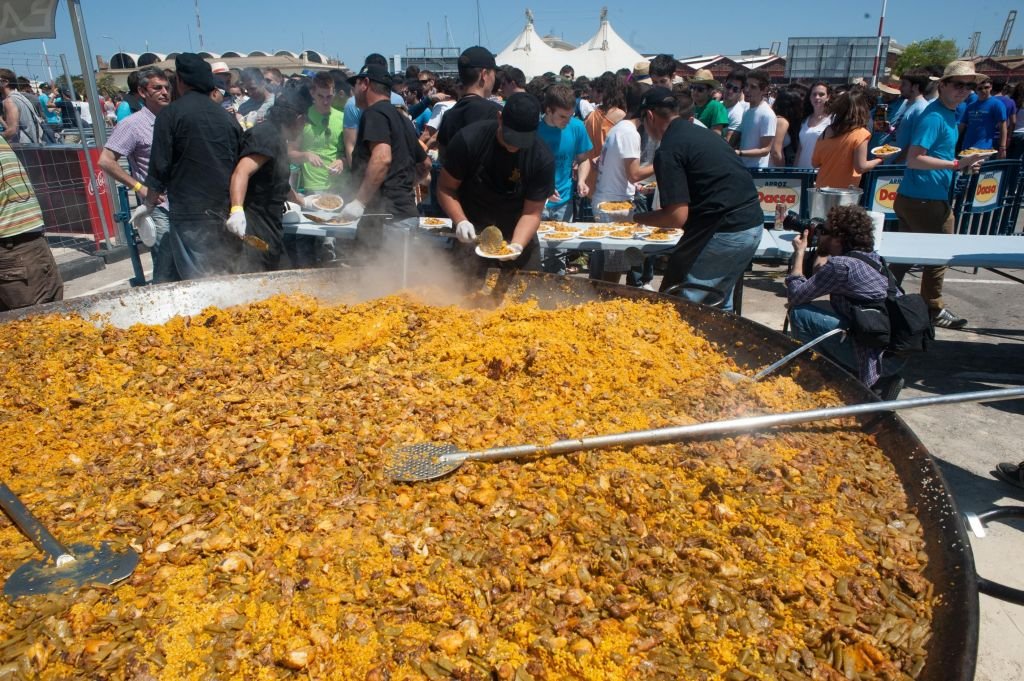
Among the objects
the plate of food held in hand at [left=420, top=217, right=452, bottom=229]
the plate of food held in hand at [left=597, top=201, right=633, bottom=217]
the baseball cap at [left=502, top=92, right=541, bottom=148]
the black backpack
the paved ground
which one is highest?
the baseball cap at [left=502, top=92, right=541, bottom=148]

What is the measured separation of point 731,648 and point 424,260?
10.0ft

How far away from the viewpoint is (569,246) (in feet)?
16.6

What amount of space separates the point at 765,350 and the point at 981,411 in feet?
8.51

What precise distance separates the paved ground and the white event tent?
45.4 feet

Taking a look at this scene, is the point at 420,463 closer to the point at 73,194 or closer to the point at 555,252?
the point at 555,252

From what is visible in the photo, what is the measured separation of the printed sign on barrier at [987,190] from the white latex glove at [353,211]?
683 cm

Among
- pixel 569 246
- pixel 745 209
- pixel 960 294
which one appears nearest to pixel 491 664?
pixel 745 209

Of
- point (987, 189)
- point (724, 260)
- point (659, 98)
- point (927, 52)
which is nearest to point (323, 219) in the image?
point (659, 98)

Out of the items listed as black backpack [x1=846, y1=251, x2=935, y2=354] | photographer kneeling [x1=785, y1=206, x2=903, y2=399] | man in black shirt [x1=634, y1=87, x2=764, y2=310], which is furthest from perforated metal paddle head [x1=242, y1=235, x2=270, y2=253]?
black backpack [x1=846, y1=251, x2=935, y2=354]

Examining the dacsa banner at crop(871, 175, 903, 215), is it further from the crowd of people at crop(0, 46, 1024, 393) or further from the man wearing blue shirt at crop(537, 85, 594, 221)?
the man wearing blue shirt at crop(537, 85, 594, 221)

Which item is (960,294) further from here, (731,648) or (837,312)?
(731,648)

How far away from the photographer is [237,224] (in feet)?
13.4

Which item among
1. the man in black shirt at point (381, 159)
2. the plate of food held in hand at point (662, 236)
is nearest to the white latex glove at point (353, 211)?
the man in black shirt at point (381, 159)

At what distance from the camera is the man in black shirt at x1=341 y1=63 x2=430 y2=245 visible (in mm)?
4812
